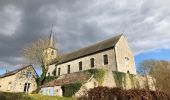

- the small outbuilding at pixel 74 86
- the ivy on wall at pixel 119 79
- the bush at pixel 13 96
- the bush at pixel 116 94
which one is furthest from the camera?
the ivy on wall at pixel 119 79

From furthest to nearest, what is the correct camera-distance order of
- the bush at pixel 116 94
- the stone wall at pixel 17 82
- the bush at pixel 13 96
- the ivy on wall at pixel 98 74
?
the stone wall at pixel 17 82 < the ivy on wall at pixel 98 74 < the bush at pixel 13 96 < the bush at pixel 116 94

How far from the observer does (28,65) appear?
35.0 m

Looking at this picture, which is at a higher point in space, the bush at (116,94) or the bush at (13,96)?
the bush at (116,94)

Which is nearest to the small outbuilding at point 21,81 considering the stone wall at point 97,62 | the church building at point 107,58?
the church building at point 107,58

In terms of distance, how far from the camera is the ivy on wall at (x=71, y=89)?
2303 cm

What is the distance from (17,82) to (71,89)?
679 inches

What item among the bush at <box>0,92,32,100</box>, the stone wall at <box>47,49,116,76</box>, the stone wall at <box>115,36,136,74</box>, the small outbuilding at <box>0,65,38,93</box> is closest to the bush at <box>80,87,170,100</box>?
the bush at <box>0,92,32,100</box>

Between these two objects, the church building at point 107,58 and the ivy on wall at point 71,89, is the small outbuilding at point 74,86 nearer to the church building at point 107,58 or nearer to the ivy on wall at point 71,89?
the ivy on wall at point 71,89

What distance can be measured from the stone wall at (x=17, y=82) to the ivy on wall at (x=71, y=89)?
15.3 meters

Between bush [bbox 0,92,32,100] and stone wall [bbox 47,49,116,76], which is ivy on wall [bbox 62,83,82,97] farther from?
bush [bbox 0,92,32,100]

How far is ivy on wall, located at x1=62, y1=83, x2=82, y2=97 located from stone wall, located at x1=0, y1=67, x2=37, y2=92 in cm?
1529

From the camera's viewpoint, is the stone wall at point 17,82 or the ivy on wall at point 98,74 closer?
the ivy on wall at point 98,74

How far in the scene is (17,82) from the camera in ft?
118

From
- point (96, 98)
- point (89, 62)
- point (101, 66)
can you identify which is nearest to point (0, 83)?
point (89, 62)
